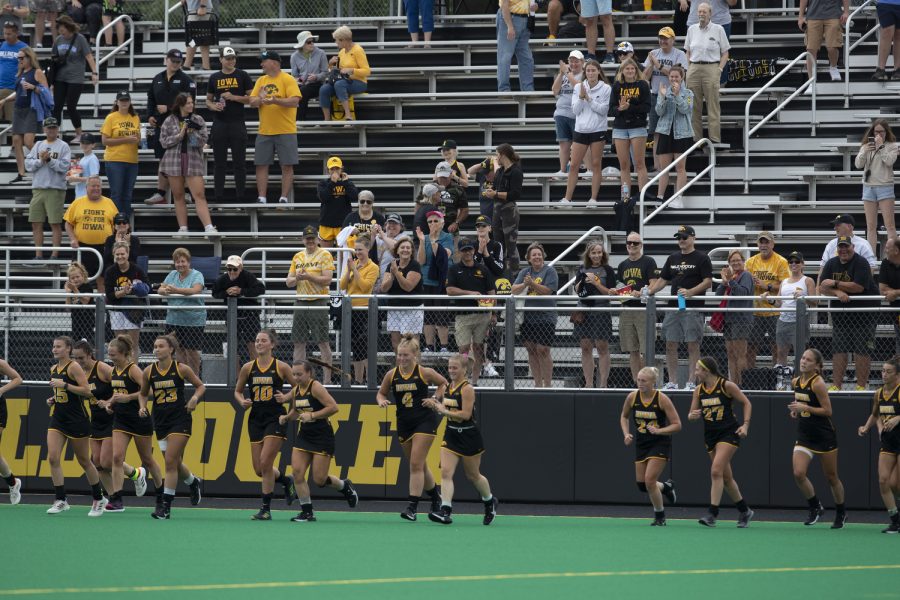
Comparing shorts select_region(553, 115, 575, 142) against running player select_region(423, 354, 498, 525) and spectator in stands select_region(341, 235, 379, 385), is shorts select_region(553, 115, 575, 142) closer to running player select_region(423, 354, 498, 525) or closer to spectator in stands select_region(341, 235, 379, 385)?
spectator in stands select_region(341, 235, 379, 385)

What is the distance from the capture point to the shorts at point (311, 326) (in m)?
16.6

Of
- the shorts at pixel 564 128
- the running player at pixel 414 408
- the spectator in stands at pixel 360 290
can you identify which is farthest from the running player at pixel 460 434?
the shorts at pixel 564 128

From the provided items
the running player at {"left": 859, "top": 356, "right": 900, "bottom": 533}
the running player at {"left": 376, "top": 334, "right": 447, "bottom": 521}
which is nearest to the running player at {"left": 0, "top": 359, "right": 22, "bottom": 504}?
the running player at {"left": 376, "top": 334, "right": 447, "bottom": 521}

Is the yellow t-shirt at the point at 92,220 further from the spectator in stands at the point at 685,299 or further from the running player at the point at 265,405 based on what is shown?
the spectator in stands at the point at 685,299

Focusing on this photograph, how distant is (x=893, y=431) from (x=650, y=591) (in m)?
5.37

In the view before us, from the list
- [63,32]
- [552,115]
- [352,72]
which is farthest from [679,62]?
[63,32]

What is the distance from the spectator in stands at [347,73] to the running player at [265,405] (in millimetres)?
7825

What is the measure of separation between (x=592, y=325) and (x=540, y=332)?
2.11ft

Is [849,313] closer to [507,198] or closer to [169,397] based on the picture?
[507,198]

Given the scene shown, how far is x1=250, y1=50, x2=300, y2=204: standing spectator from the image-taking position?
21094 mm

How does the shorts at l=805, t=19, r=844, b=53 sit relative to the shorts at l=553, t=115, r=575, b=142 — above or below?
above

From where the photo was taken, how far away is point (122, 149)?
2092 centimetres

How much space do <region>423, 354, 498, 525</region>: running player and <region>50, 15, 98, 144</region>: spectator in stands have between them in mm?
10369

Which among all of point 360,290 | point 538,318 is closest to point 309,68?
point 360,290
